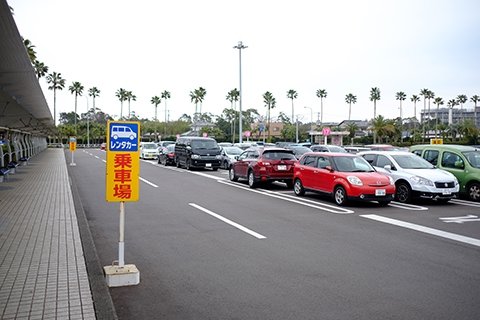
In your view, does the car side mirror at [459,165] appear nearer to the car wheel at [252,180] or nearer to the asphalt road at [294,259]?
the asphalt road at [294,259]

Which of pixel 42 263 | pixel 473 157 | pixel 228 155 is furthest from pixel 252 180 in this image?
pixel 42 263

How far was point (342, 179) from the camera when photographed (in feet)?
→ 40.9

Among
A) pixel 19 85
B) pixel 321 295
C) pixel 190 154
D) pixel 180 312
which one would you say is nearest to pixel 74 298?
pixel 180 312

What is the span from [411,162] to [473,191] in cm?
219

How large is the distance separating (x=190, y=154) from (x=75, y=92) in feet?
240

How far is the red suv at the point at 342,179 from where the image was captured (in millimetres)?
12148

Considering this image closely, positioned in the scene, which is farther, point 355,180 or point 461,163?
point 461,163

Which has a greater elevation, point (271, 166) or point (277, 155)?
point (277, 155)

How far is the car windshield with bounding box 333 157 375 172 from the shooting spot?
515 inches

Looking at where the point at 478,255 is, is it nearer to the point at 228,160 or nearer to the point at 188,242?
the point at 188,242

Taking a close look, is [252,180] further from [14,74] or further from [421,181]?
[14,74]

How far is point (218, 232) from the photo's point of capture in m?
8.86

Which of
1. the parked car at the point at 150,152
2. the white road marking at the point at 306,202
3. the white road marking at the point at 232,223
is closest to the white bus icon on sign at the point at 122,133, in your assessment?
the white road marking at the point at 232,223

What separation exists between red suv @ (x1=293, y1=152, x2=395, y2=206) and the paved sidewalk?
7374mm
